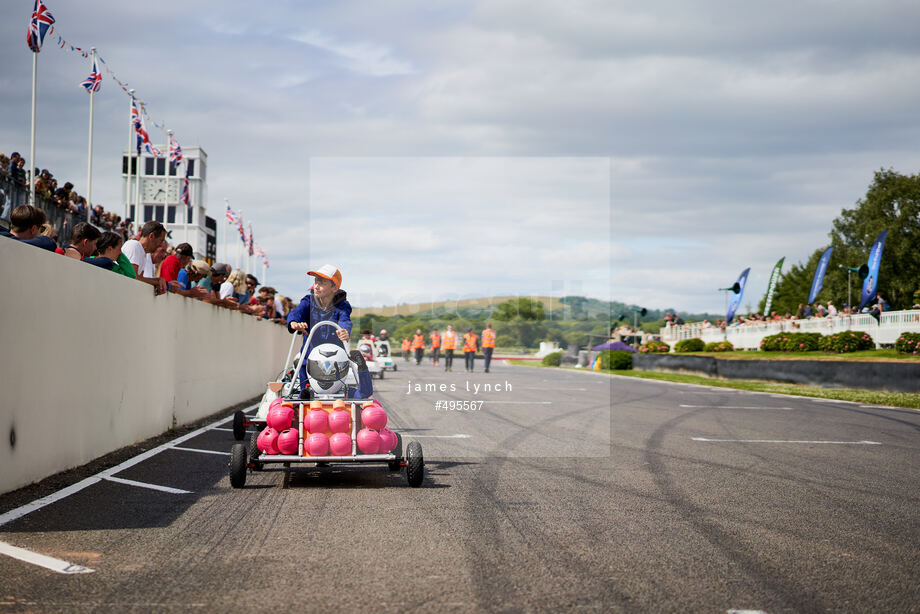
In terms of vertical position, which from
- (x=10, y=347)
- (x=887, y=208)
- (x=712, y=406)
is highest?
(x=887, y=208)

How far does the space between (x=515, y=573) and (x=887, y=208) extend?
8458cm

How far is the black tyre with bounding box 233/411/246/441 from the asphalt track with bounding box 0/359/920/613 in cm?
22

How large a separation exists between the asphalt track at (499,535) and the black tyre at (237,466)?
6.2 inches

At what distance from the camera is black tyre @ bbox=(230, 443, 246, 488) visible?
24.7 feet

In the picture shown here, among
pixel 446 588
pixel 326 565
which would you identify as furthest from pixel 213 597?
pixel 446 588

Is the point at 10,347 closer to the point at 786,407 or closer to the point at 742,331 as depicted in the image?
the point at 786,407

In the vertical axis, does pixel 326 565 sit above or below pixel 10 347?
below

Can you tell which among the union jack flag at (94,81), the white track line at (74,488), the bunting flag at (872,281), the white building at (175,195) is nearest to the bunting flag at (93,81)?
the union jack flag at (94,81)

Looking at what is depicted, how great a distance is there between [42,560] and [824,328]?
140 feet

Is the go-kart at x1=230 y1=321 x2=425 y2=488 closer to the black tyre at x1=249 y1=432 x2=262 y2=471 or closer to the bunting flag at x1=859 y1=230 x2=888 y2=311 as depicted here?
the black tyre at x1=249 y1=432 x2=262 y2=471

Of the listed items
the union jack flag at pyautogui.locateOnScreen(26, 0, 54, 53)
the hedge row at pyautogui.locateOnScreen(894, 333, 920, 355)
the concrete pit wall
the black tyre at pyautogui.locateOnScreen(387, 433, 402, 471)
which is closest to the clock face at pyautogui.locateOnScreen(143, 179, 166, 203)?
the union jack flag at pyautogui.locateOnScreen(26, 0, 54, 53)

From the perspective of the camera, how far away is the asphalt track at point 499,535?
4.35m

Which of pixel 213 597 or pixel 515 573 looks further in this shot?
pixel 515 573

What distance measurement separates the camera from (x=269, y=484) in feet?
26.0
